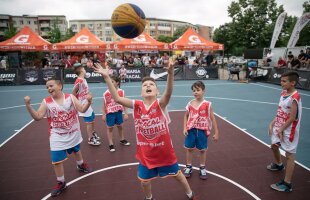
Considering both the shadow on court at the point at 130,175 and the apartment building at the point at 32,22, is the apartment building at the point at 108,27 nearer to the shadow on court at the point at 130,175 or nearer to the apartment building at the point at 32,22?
the apartment building at the point at 32,22

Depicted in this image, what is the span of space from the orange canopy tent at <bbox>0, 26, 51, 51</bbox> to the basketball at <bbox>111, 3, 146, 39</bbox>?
54.3 ft

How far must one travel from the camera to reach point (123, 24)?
5414mm

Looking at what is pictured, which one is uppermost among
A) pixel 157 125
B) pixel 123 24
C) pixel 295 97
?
pixel 123 24

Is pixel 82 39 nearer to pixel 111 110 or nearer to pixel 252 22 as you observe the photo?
pixel 111 110

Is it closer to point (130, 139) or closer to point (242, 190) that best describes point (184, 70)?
point (130, 139)

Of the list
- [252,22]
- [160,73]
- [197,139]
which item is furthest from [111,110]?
[252,22]

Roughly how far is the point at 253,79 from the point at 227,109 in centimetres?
1039

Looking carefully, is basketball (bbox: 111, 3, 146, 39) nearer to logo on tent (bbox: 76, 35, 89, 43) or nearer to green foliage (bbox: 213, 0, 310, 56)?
logo on tent (bbox: 76, 35, 89, 43)

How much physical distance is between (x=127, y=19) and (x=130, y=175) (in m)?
3.36

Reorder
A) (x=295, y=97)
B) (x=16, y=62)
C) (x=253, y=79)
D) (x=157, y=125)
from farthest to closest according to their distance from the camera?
(x=16, y=62)
(x=253, y=79)
(x=295, y=97)
(x=157, y=125)

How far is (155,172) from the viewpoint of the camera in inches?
143

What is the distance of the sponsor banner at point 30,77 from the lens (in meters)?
19.2

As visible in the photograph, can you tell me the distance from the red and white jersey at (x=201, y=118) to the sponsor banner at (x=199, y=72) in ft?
54.5

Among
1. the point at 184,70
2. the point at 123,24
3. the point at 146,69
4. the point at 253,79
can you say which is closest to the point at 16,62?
the point at 146,69
